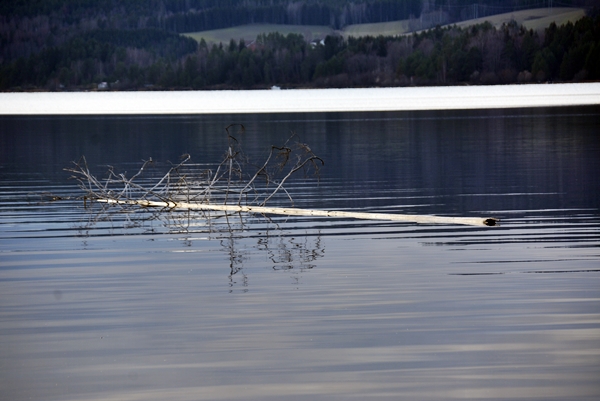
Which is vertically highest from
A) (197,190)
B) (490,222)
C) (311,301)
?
(197,190)

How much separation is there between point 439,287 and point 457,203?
9679 millimetres

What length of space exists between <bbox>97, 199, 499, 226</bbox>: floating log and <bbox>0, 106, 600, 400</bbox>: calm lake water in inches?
8.3

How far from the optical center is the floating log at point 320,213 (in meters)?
17.8

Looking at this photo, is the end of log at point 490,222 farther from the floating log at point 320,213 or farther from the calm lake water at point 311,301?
the calm lake water at point 311,301

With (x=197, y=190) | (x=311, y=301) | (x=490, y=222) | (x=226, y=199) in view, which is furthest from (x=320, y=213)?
(x=311, y=301)

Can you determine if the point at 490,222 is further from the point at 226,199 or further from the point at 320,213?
the point at 226,199

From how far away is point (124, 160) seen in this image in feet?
122

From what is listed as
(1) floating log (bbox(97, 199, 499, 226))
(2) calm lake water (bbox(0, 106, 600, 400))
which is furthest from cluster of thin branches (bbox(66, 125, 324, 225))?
(2) calm lake water (bbox(0, 106, 600, 400))

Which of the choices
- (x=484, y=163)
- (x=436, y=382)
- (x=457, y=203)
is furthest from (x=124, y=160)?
(x=436, y=382)

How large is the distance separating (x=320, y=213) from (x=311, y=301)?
809cm

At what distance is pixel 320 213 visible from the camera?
19.6m

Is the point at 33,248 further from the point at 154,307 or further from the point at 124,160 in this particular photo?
the point at 124,160

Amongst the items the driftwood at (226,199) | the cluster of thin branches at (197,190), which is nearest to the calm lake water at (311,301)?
the driftwood at (226,199)

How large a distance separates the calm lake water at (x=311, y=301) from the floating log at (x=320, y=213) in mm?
212
